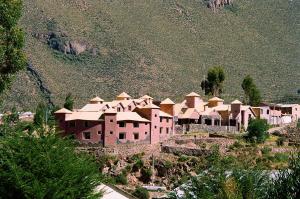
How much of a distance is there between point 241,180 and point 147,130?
35615 millimetres

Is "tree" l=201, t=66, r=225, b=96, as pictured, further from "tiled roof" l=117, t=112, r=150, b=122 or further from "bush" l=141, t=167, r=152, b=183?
"bush" l=141, t=167, r=152, b=183

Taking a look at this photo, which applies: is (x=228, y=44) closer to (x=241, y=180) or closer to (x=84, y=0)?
(x=84, y=0)

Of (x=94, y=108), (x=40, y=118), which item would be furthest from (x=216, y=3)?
(x=40, y=118)

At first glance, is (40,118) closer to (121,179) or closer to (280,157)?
(121,179)

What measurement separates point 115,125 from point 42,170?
3369 centimetres

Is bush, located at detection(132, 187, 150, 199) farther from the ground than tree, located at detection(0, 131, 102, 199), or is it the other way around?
tree, located at detection(0, 131, 102, 199)

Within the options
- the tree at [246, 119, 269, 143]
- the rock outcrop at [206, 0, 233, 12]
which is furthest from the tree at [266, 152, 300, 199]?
the rock outcrop at [206, 0, 233, 12]

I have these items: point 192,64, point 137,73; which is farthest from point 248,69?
point 137,73

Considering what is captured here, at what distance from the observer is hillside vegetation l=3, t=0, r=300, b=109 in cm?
10808

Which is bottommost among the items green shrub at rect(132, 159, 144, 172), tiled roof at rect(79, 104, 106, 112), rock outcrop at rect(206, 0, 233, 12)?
green shrub at rect(132, 159, 144, 172)

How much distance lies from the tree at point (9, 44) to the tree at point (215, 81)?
53.3 meters

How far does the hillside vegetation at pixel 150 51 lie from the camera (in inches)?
4255

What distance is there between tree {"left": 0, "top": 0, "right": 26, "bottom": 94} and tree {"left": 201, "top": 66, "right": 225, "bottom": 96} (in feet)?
175

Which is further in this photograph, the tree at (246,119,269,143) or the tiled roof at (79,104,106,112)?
the tiled roof at (79,104,106,112)
